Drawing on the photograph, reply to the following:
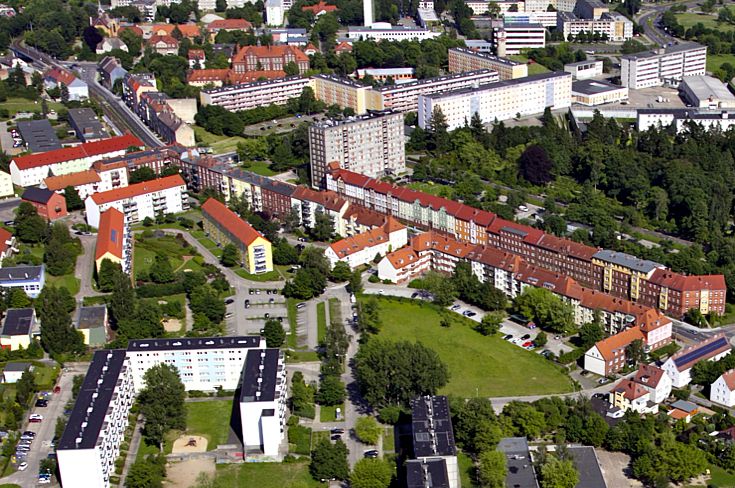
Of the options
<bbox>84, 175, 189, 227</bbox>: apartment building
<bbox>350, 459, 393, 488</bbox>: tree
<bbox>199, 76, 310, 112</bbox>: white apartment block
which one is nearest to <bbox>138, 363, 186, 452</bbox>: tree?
<bbox>350, 459, 393, 488</bbox>: tree

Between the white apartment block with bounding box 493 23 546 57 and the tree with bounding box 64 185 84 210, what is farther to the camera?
the white apartment block with bounding box 493 23 546 57

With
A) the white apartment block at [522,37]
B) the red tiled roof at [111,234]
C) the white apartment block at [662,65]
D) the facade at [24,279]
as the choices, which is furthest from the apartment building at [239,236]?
the white apartment block at [522,37]

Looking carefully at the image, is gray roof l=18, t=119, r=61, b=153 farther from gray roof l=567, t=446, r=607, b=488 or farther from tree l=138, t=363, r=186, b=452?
gray roof l=567, t=446, r=607, b=488

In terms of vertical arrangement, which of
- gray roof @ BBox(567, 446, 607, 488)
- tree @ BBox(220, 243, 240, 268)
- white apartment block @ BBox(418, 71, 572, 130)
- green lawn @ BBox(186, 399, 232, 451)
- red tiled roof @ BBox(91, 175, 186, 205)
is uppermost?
white apartment block @ BBox(418, 71, 572, 130)

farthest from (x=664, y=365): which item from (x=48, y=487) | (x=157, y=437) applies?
(x=48, y=487)

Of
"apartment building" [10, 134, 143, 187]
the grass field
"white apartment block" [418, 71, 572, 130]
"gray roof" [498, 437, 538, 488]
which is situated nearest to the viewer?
"gray roof" [498, 437, 538, 488]

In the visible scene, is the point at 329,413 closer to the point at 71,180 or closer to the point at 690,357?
the point at 690,357

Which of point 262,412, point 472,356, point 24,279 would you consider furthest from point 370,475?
point 24,279
